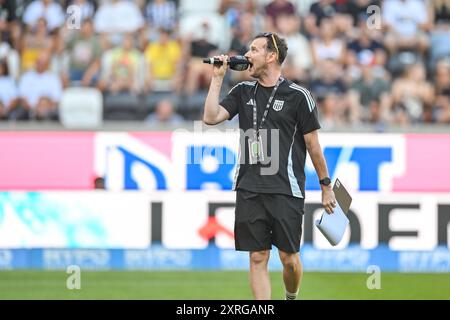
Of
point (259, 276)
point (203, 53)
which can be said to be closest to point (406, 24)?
point (203, 53)

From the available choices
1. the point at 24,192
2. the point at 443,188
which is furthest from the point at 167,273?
the point at 443,188

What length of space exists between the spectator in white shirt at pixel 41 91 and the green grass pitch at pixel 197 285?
408 centimetres

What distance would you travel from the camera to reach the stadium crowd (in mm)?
16547

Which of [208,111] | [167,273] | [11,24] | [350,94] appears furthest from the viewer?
[11,24]

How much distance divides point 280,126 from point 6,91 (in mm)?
8674

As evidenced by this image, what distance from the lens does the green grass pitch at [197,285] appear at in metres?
11.3

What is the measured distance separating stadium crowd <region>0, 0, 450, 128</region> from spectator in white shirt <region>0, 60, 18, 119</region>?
0.6 inches

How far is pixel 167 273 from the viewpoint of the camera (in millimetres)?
13000

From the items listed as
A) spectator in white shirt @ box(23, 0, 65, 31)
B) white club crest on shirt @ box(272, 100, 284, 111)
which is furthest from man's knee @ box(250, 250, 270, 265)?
spectator in white shirt @ box(23, 0, 65, 31)

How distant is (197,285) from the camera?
12.1 metres

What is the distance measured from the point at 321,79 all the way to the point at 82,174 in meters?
4.80

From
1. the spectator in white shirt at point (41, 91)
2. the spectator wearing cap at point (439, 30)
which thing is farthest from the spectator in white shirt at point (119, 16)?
the spectator wearing cap at point (439, 30)

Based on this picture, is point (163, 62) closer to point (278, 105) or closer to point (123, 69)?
point (123, 69)

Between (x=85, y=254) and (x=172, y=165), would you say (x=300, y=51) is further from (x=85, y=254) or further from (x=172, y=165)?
(x=85, y=254)
